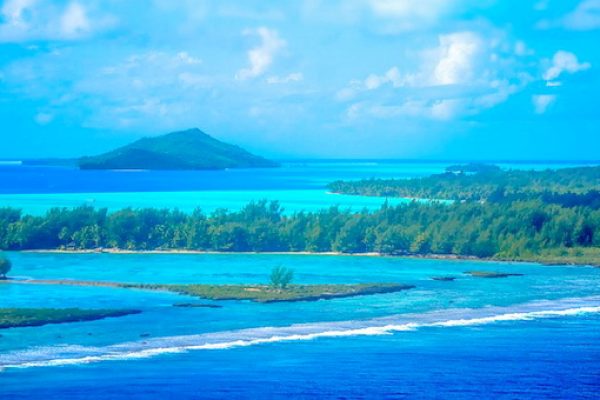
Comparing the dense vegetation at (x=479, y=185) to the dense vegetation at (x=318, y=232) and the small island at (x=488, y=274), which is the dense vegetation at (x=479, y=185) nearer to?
the dense vegetation at (x=318, y=232)

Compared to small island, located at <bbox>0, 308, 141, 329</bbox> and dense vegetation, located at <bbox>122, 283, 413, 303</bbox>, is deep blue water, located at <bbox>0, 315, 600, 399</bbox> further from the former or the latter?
dense vegetation, located at <bbox>122, 283, 413, 303</bbox>

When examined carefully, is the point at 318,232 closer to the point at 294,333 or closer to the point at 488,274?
the point at 488,274

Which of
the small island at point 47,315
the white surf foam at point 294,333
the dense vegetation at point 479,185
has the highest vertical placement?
the dense vegetation at point 479,185


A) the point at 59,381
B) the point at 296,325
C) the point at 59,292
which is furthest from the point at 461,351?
the point at 59,292

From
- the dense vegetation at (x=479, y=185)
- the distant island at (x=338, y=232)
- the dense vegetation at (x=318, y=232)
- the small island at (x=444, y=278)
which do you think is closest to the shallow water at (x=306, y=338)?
the small island at (x=444, y=278)

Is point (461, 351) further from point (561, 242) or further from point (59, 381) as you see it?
point (561, 242)
